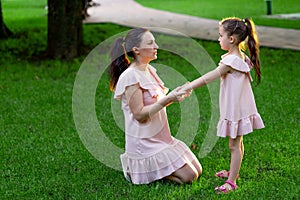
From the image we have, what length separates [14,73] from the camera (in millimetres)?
10062

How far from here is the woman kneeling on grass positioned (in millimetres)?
4742

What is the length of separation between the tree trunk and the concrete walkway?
324 cm

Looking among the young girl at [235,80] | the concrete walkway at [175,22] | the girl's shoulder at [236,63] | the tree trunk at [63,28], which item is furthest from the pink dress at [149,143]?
the concrete walkway at [175,22]

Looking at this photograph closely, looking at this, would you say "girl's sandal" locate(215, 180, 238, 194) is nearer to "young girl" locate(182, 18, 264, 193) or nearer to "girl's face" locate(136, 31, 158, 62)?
"young girl" locate(182, 18, 264, 193)

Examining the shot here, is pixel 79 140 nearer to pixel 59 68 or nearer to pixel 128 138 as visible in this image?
pixel 128 138

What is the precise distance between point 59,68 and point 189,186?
5952 mm

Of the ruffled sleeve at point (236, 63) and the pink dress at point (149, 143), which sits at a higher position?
the ruffled sleeve at point (236, 63)

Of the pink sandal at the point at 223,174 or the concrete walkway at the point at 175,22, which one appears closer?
the pink sandal at the point at 223,174

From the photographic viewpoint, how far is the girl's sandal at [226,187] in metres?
4.58

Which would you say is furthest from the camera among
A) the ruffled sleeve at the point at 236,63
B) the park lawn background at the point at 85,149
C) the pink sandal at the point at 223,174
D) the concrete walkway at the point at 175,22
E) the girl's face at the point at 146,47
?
the concrete walkway at the point at 175,22

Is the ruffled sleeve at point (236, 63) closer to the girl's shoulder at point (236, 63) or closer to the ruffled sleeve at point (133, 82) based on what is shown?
the girl's shoulder at point (236, 63)

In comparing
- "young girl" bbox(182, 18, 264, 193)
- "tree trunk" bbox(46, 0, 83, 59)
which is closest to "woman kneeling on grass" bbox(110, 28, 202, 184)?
"young girl" bbox(182, 18, 264, 193)

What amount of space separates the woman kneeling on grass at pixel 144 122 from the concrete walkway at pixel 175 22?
7.33 meters

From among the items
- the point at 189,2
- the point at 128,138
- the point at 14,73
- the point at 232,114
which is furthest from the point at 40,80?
the point at 189,2
